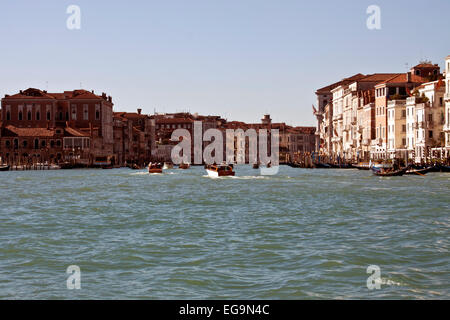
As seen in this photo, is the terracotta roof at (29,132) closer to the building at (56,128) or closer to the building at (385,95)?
the building at (56,128)

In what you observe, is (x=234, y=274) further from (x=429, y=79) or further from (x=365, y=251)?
(x=429, y=79)

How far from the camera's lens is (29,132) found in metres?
76.9

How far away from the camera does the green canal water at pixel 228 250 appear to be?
875 centimetres

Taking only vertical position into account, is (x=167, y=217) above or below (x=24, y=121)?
below

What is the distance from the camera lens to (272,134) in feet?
417

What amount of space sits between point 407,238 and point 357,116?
60.3 meters

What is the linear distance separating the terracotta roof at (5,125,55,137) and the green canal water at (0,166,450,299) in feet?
185

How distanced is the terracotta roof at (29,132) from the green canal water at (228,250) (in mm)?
56517

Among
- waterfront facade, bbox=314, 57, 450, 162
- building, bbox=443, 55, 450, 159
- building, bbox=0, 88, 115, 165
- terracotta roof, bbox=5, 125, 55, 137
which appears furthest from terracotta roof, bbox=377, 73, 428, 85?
terracotta roof, bbox=5, 125, 55, 137

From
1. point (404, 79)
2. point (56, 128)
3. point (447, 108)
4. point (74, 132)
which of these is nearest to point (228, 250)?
point (447, 108)

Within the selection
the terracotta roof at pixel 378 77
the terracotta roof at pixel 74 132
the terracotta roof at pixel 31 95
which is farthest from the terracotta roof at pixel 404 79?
the terracotta roof at pixel 31 95

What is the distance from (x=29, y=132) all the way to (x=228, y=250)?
68.2m

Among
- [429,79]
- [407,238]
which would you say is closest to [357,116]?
[429,79]

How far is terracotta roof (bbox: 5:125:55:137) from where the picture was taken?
76.0 metres
